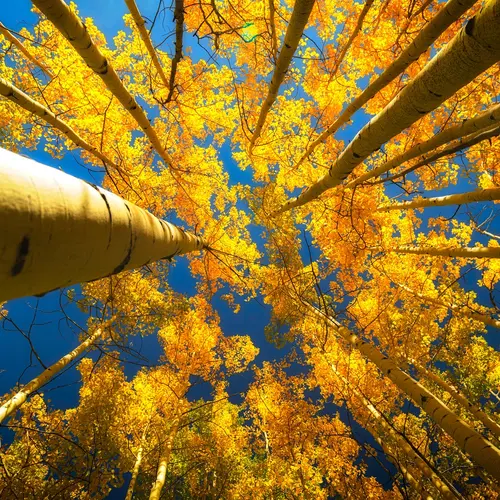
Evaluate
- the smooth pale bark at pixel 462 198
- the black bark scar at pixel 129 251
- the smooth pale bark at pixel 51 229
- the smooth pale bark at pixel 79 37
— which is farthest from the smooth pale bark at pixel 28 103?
the smooth pale bark at pixel 462 198

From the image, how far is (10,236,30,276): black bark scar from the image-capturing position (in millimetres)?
558

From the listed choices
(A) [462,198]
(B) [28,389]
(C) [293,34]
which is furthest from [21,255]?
(A) [462,198]

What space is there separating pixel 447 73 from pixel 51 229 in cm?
150

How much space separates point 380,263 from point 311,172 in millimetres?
3145

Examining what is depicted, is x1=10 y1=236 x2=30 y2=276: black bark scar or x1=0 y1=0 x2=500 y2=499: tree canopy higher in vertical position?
x1=0 y1=0 x2=500 y2=499: tree canopy

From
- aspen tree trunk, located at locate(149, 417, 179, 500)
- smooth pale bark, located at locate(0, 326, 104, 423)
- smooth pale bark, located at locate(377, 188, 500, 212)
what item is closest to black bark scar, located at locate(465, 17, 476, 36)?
smooth pale bark, located at locate(377, 188, 500, 212)

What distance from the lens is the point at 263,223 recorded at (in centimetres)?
921

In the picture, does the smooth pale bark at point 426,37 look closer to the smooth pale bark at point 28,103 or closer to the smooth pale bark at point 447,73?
the smooth pale bark at point 447,73

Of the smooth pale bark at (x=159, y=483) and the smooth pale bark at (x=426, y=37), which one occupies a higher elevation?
the smooth pale bark at (x=426, y=37)

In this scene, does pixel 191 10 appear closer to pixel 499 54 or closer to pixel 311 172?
pixel 311 172

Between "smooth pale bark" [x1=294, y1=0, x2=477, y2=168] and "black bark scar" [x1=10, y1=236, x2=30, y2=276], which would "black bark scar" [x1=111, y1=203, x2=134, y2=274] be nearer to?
"black bark scar" [x1=10, y1=236, x2=30, y2=276]

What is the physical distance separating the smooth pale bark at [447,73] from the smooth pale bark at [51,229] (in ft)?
4.53

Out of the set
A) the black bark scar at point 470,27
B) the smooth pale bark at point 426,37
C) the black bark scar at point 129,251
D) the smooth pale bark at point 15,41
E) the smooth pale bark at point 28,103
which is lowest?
the black bark scar at point 470,27

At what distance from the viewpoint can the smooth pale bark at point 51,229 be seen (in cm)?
53
